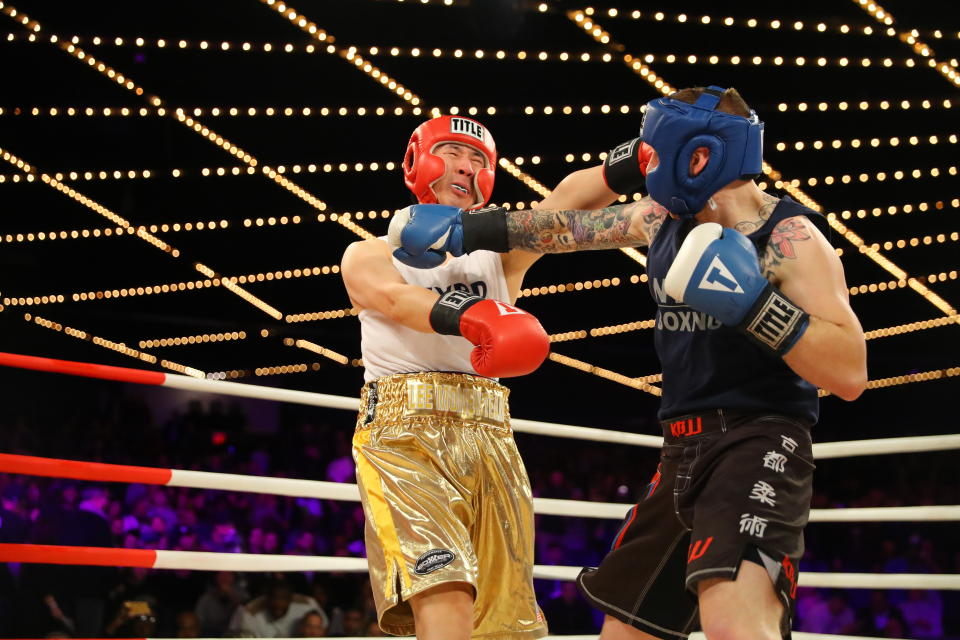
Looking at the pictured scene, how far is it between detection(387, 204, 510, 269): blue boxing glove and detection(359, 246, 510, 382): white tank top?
0.29 meters

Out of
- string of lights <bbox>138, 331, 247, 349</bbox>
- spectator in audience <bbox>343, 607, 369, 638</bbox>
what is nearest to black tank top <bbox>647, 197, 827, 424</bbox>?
spectator in audience <bbox>343, 607, 369, 638</bbox>

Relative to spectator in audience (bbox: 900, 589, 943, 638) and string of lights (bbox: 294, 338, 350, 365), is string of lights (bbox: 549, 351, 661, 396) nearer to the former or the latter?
string of lights (bbox: 294, 338, 350, 365)

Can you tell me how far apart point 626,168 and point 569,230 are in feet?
0.86

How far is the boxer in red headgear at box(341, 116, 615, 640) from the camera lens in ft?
7.38

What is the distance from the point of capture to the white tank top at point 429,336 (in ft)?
8.30

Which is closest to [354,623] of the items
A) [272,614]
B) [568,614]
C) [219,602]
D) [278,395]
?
[272,614]

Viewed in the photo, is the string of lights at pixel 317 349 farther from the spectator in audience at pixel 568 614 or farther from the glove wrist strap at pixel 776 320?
the glove wrist strap at pixel 776 320

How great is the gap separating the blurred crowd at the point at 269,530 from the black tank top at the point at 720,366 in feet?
12.2

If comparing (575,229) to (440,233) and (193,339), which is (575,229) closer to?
(440,233)

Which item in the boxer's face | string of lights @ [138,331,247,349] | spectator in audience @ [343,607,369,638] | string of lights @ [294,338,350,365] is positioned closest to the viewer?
the boxer's face

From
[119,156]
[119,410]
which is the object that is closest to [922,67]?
[119,156]

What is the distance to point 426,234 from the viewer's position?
2.23m

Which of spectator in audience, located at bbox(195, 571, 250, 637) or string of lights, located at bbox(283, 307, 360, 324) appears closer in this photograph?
spectator in audience, located at bbox(195, 571, 250, 637)

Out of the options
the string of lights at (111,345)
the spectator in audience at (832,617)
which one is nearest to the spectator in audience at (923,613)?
the spectator in audience at (832,617)
